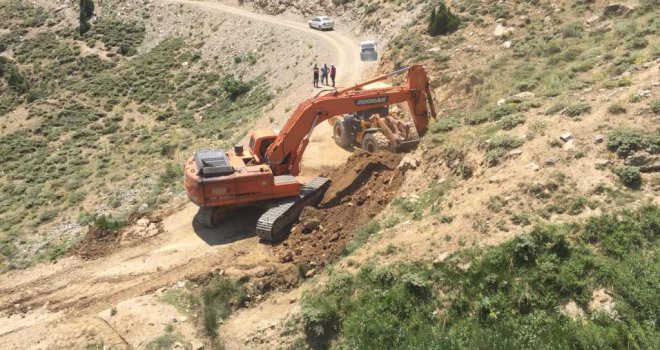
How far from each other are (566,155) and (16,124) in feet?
149

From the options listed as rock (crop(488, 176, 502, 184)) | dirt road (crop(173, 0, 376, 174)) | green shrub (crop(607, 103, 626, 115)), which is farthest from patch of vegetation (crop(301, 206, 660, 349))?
dirt road (crop(173, 0, 376, 174))

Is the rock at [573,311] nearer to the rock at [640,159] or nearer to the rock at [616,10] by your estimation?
the rock at [640,159]

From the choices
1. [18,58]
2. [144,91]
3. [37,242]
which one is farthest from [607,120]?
[18,58]

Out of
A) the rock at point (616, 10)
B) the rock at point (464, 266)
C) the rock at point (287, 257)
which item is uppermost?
the rock at point (616, 10)

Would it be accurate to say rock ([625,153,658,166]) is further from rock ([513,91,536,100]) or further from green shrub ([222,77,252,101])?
green shrub ([222,77,252,101])

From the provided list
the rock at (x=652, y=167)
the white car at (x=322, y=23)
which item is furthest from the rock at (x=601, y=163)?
the white car at (x=322, y=23)

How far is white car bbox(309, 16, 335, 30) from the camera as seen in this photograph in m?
50.4

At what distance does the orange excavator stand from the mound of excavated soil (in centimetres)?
68

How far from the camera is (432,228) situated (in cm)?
1581

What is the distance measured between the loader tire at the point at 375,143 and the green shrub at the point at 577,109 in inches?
301

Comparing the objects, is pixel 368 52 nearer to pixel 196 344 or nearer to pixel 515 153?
pixel 515 153

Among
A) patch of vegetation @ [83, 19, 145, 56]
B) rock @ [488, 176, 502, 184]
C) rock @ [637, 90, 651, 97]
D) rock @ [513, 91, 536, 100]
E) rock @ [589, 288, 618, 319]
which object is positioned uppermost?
patch of vegetation @ [83, 19, 145, 56]

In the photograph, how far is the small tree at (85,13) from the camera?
64.4m

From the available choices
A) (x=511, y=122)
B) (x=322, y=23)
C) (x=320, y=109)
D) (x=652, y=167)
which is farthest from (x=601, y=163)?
(x=322, y=23)
